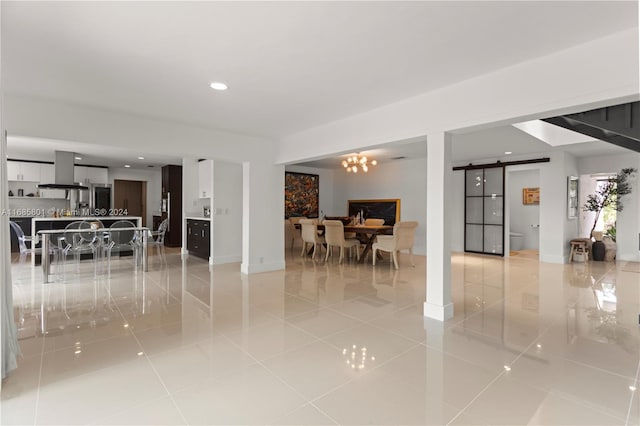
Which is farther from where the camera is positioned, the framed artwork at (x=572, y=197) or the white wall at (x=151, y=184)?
the white wall at (x=151, y=184)

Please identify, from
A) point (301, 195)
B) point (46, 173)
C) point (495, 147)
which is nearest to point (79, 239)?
point (46, 173)

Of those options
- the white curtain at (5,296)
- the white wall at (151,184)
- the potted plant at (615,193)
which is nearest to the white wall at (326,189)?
the white wall at (151,184)

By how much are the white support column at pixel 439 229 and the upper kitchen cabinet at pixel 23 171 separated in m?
10.2

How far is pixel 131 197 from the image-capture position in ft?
35.5

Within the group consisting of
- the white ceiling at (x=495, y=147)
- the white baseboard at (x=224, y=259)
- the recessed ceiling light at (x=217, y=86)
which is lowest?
the white baseboard at (x=224, y=259)

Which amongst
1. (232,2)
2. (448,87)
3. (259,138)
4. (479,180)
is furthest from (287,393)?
(479,180)

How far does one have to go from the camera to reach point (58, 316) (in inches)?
134

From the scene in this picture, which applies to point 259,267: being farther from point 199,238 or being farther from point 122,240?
point 122,240

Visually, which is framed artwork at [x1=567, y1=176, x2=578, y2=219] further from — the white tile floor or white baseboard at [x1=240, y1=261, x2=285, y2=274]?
white baseboard at [x1=240, y1=261, x2=285, y2=274]

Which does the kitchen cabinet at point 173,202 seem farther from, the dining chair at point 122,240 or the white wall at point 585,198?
the white wall at point 585,198

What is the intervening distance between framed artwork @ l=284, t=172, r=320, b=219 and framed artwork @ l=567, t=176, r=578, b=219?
257 inches

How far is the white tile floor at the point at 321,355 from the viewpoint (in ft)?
6.01

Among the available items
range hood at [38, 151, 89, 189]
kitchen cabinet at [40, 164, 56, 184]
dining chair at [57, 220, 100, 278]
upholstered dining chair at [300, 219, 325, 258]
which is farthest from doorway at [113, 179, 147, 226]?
upholstered dining chair at [300, 219, 325, 258]

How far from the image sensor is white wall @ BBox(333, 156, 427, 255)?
8.45 metres
